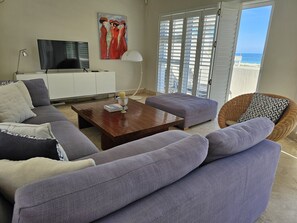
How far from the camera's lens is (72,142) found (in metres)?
1.62

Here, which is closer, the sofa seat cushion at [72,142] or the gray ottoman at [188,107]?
the sofa seat cushion at [72,142]

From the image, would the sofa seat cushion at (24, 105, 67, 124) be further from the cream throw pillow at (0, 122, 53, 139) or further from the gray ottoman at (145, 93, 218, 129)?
the gray ottoman at (145, 93, 218, 129)

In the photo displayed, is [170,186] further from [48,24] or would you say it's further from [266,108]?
[48,24]

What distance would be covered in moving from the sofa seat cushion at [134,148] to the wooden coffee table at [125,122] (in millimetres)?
465

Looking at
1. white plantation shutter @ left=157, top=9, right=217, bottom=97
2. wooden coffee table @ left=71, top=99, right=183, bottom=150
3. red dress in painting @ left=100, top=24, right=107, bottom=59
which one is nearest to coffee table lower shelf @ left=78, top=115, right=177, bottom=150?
wooden coffee table @ left=71, top=99, right=183, bottom=150

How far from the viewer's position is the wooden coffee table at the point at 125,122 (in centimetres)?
204

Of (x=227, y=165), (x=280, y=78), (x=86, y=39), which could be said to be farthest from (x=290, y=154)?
(x=86, y=39)

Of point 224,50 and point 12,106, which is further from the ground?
point 224,50

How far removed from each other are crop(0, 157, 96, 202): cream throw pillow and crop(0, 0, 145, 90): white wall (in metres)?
3.94

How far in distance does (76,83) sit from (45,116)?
2.19m

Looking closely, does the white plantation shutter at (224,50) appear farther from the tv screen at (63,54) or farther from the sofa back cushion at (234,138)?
the tv screen at (63,54)

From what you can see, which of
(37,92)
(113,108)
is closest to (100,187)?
(113,108)

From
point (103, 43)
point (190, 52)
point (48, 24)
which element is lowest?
point (190, 52)

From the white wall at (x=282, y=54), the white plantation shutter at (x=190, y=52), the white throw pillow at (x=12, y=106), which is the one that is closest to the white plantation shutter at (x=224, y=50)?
the white plantation shutter at (x=190, y=52)
